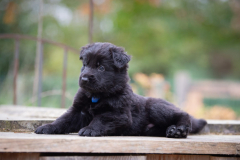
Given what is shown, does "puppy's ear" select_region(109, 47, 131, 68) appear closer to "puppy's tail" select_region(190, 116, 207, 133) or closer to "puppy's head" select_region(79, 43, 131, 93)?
"puppy's head" select_region(79, 43, 131, 93)

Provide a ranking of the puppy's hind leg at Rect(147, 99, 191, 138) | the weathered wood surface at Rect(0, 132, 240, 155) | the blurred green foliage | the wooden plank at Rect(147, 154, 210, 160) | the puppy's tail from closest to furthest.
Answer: the weathered wood surface at Rect(0, 132, 240, 155) → the wooden plank at Rect(147, 154, 210, 160) → the puppy's hind leg at Rect(147, 99, 191, 138) → the puppy's tail → the blurred green foliage

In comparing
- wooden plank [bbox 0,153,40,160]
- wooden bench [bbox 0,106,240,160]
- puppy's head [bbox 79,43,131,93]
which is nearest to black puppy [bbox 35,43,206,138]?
puppy's head [bbox 79,43,131,93]

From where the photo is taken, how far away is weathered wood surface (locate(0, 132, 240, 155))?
2150 millimetres

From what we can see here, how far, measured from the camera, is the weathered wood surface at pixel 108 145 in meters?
2.15

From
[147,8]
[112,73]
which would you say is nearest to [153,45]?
[147,8]

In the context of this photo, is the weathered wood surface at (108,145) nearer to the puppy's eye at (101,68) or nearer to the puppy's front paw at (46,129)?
the puppy's front paw at (46,129)

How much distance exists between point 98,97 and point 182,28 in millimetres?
10465

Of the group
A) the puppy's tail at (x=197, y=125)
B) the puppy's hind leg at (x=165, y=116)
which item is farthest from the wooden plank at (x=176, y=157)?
the puppy's tail at (x=197, y=125)

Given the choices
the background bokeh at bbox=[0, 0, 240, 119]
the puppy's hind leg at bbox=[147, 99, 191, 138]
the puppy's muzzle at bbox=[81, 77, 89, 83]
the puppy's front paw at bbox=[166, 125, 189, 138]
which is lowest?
the puppy's front paw at bbox=[166, 125, 189, 138]

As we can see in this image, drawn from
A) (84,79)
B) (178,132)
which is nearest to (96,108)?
(84,79)

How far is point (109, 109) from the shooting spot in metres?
2.97

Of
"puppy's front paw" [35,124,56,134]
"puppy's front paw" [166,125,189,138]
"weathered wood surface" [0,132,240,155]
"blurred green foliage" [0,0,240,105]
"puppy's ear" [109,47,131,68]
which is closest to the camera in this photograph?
"weathered wood surface" [0,132,240,155]

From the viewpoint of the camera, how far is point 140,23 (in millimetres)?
12914

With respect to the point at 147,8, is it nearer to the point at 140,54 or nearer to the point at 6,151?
the point at 140,54
